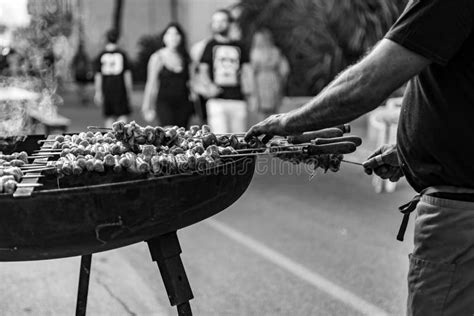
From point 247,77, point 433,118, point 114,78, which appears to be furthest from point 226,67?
point 433,118

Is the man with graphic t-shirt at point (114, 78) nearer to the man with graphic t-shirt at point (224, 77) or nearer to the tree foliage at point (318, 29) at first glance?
the man with graphic t-shirt at point (224, 77)

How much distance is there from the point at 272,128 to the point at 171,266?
27.3 inches

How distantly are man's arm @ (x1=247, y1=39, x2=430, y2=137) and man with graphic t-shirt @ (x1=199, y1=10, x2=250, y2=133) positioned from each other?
21.1ft

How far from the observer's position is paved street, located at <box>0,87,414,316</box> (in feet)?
15.1

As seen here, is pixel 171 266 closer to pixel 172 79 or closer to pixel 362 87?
pixel 362 87

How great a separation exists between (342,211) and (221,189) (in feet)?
14.4

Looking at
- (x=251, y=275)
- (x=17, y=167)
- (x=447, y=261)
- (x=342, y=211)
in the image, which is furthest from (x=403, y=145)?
(x=342, y=211)

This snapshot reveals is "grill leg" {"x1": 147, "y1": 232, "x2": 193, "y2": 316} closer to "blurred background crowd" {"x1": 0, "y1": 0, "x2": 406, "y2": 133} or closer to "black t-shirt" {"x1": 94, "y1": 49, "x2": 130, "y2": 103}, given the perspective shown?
"blurred background crowd" {"x1": 0, "y1": 0, "x2": 406, "y2": 133}

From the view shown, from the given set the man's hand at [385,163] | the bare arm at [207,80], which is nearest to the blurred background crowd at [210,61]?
the bare arm at [207,80]

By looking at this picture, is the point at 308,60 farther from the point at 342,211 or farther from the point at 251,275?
the point at 251,275

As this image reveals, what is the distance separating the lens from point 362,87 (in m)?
2.28

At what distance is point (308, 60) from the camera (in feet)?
47.3

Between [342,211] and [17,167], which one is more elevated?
[17,167]

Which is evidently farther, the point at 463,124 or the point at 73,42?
the point at 73,42
